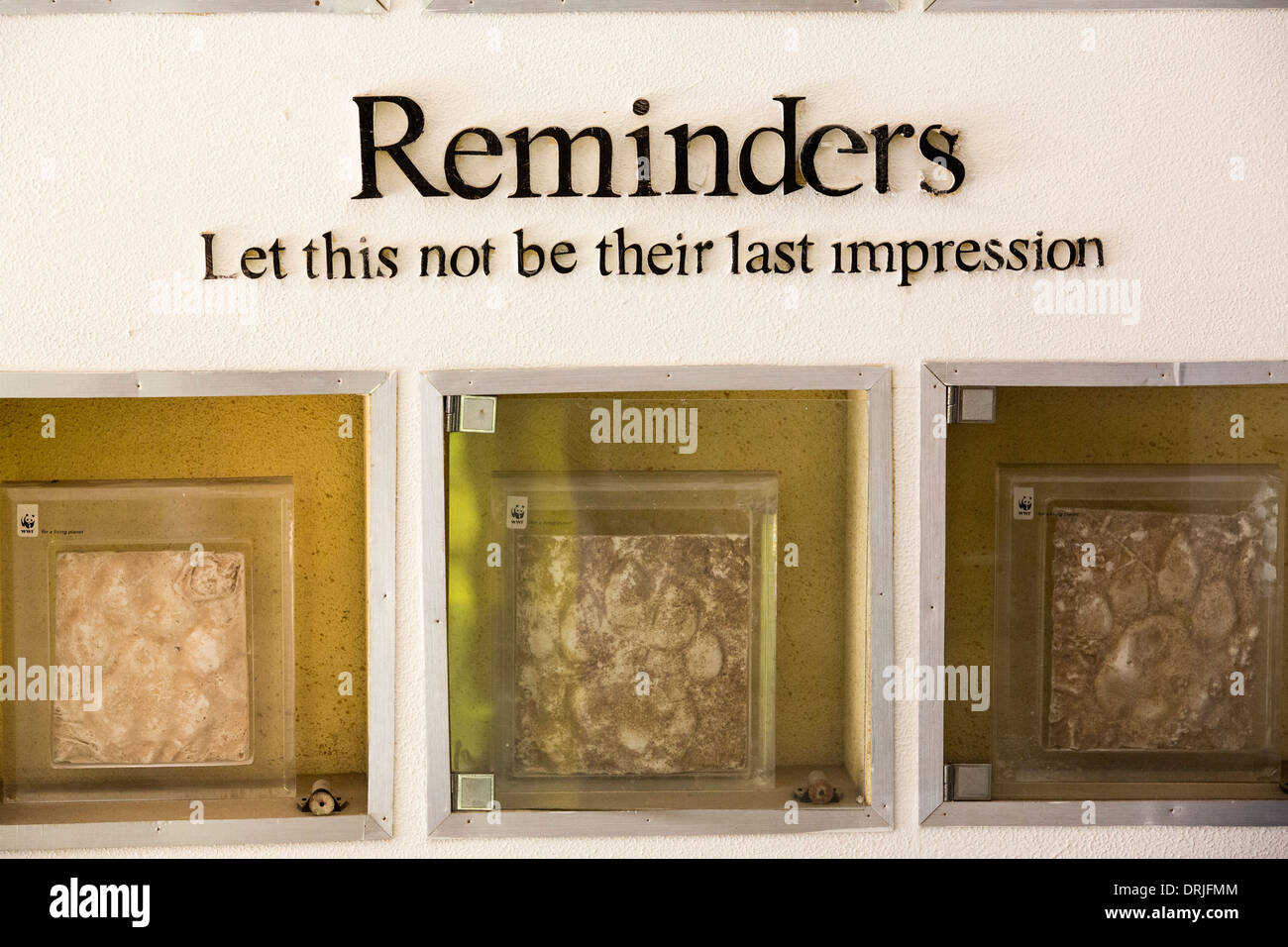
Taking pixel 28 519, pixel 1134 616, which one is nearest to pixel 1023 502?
pixel 1134 616

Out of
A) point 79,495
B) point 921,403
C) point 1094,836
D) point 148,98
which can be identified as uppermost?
point 148,98

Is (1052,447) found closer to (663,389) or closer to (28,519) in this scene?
(663,389)

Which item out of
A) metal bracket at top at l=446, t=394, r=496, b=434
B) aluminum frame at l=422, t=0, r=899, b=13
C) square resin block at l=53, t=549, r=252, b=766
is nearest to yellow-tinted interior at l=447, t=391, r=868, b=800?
metal bracket at top at l=446, t=394, r=496, b=434

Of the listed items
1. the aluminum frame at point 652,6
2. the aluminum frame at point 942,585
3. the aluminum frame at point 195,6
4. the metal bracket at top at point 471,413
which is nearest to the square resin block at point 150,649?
the metal bracket at top at point 471,413

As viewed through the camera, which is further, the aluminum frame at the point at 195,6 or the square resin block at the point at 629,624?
the square resin block at the point at 629,624

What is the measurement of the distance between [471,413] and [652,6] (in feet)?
2.31

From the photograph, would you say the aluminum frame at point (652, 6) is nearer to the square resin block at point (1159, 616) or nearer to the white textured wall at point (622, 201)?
the white textured wall at point (622, 201)

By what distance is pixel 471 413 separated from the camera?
1.53 m

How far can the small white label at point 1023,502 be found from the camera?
158 cm

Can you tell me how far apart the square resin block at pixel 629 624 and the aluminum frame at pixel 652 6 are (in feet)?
2.42
